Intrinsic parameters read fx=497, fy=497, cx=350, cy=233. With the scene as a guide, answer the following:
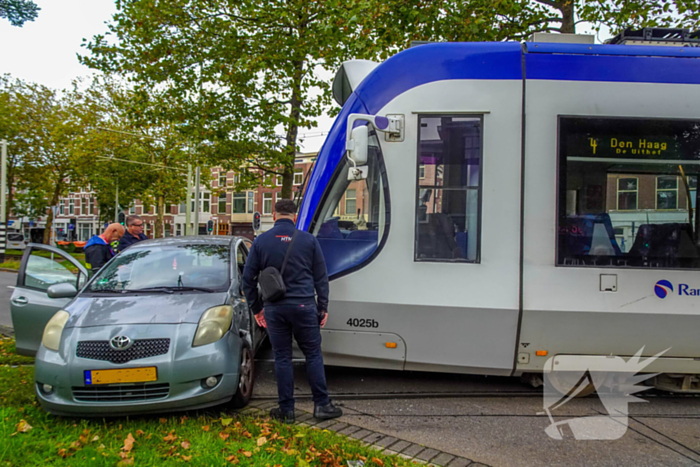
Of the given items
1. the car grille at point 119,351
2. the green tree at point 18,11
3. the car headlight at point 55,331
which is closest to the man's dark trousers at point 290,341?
the car grille at point 119,351

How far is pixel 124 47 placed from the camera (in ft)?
46.9

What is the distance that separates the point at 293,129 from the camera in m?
14.7

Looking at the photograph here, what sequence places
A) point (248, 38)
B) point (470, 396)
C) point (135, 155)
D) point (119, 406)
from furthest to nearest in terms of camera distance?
point (135, 155) → point (248, 38) → point (470, 396) → point (119, 406)

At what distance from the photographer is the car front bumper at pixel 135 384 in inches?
153

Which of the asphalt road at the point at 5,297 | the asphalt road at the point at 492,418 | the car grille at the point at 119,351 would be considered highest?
the car grille at the point at 119,351

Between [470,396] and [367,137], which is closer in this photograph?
[367,137]

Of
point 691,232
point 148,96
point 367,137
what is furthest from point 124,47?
point 691,232

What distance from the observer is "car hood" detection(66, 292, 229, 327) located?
4164 millimetres

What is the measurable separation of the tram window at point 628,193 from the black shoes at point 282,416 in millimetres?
2674

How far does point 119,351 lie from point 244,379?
1.12m

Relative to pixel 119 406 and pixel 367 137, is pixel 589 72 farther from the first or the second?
pixel 119 406

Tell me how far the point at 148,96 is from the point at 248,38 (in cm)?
369

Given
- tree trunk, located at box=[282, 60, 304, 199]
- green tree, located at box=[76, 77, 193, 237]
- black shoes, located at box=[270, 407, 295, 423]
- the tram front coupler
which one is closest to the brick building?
green tree, located at box=[76, 77, 193, 237]

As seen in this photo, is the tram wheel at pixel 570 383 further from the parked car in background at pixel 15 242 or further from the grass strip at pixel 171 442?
the parked car in background at pixel 15 242
